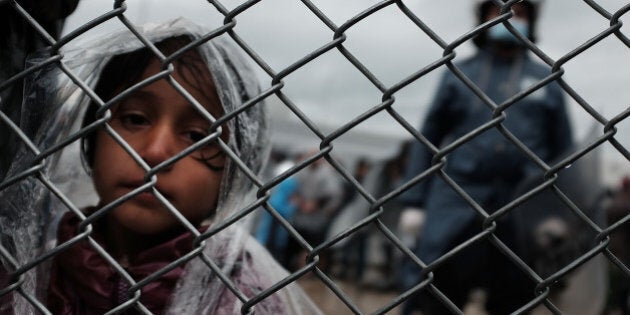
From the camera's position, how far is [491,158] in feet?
11.3

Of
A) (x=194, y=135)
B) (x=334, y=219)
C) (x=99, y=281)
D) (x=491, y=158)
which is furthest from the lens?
(x=334, y=219)

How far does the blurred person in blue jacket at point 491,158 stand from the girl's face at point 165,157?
1.70 meters

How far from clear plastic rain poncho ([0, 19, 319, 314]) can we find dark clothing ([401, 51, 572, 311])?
1.56 m

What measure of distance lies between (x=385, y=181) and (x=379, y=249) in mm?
2155

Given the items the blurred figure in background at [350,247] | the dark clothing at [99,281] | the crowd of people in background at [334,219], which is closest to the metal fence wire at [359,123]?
the dark clothing at [99,281]

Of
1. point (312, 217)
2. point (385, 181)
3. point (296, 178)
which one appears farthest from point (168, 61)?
point (296, 178)

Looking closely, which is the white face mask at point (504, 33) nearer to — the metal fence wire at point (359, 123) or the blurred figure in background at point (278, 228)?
the metal fence wire at point (359, 123)

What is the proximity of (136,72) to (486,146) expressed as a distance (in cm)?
182

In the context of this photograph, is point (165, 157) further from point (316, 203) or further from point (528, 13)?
point (316, 203)

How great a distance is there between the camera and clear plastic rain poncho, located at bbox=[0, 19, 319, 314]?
1.64 meters

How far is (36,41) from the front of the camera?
1680mm

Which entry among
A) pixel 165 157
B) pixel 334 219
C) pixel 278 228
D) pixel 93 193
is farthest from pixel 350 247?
pixel 165 157

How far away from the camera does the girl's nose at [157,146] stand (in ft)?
5.96

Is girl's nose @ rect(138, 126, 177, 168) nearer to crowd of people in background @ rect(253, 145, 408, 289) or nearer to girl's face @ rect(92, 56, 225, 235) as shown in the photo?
girl's face @ rect(92, 56, 225, 235)
